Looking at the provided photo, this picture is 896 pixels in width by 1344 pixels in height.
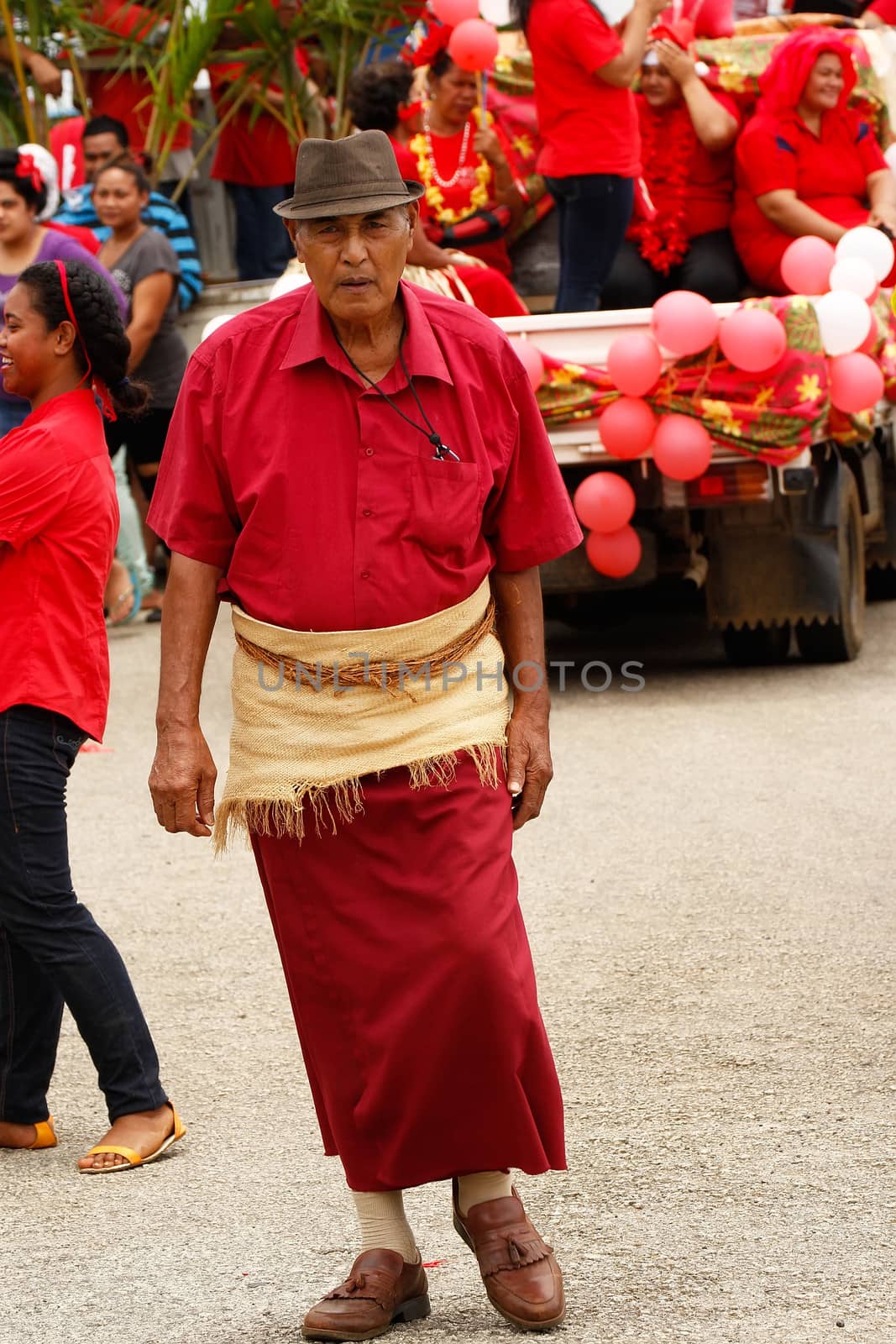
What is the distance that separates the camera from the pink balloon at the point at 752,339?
7789mm

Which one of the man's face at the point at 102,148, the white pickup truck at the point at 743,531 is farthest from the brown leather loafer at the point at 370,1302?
the man's face at the point at 102,148

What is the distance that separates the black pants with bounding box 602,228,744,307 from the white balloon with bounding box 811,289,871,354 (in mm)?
1489

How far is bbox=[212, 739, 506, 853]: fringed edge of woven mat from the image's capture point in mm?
3404

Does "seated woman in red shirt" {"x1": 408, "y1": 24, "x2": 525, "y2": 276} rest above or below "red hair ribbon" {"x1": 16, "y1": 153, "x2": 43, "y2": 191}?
below

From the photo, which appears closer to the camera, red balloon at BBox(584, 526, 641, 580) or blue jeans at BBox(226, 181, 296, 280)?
red balloon at BBox(584, 526, 641, 580)

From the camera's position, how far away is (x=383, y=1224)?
135 inches

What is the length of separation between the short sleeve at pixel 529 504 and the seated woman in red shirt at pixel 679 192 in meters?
6.11

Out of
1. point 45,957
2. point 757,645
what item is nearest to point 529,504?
point 45,957

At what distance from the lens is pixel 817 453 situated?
8.52m

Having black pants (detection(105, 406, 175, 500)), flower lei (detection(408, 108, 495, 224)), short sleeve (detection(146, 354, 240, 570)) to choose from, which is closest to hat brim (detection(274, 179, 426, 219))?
short sleeve (detection(146, 354, 240, 570))

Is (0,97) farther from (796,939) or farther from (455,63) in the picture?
(796,939)

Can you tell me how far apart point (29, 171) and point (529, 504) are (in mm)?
4346

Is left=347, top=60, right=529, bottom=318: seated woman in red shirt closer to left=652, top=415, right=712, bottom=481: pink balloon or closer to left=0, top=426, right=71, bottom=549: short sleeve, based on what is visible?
left=652, top=415, right=712, bottom=481: pink balloon

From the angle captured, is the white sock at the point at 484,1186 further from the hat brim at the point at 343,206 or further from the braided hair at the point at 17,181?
the braided hair at the point at 17,181
